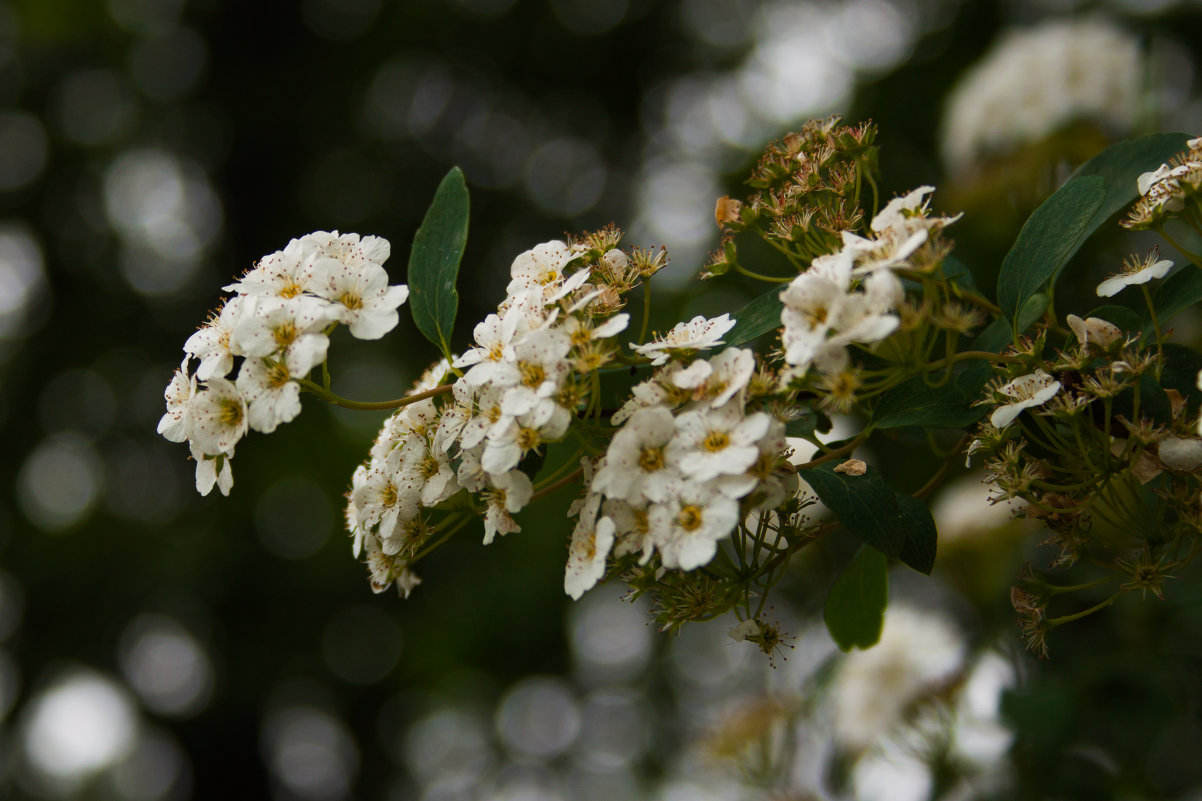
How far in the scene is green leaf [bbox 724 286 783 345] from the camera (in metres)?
1.19

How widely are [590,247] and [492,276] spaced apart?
6341 mm

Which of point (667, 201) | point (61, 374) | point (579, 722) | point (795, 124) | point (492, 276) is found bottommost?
point (579, 722)

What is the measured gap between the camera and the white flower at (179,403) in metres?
1.28

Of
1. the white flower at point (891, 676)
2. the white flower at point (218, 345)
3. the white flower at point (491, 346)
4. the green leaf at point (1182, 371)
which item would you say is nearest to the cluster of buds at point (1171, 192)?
the green leaf at point (1182, 371)

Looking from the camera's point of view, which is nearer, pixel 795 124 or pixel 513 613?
pixel 795 124

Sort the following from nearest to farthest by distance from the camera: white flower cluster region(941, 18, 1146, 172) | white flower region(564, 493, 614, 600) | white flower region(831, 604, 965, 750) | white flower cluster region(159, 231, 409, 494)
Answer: white flower region(564, 493, 614, 600)
white flower cluster region(159, 231, 409, 494)
white flower region(831, 604, 965, 750)
white flower cluster region(941, 18, 1146, 172)

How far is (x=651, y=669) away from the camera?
27.1 ft

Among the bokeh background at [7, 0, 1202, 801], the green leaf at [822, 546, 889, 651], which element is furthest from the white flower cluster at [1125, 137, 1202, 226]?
the bokeh background at [7, 0, 1202, 801]

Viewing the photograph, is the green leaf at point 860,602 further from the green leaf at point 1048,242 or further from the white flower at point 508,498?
the white flower at point 508,498

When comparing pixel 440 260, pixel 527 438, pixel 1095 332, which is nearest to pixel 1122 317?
pixel 1095 332

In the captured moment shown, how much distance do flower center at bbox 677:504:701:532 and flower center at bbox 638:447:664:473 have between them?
0.18ft

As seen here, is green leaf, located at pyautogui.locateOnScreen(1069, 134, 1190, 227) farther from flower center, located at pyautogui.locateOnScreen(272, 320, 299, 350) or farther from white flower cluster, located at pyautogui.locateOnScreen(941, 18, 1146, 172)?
white flower cluster, located at pyautogui.locateOnScreen(941, 18, 1146, 172)

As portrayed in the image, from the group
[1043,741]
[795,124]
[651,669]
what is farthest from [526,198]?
[1043,741]

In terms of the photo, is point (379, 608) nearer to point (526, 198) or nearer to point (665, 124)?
point (526, 198)
